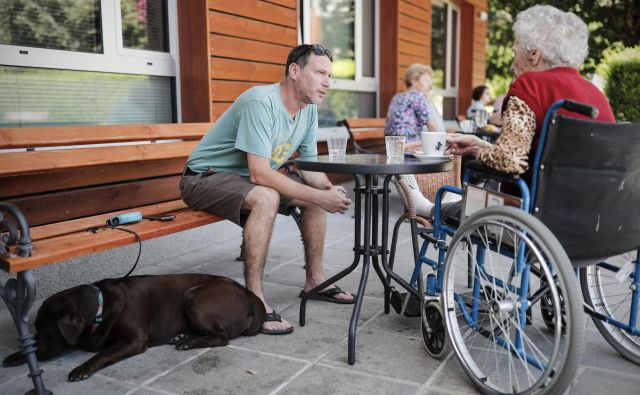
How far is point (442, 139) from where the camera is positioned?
2725 mm

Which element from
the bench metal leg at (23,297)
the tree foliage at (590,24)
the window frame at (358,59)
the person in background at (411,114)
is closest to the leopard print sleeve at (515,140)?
the bench metal leg at (23,297)

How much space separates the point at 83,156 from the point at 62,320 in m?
1.29

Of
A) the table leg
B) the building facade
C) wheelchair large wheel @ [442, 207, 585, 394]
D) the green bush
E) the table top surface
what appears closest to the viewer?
wheelchair large wheel @ [442, 207, 585, 394]

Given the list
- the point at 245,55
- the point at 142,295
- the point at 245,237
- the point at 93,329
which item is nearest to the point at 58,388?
the point at 93,329

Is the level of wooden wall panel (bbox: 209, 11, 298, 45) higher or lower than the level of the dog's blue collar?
higher

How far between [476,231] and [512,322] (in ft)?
1.32

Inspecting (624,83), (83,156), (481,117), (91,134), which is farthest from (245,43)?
(624,83)

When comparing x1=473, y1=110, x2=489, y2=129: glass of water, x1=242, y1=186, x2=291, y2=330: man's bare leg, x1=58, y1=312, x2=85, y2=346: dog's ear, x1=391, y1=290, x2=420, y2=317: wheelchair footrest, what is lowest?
x1=391, y1=290, x2=420, y2=317: wheelchair footrest

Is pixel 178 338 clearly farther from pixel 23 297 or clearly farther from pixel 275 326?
pixel 23 297

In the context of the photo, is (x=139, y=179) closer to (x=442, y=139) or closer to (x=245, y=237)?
(x=245, y=237)

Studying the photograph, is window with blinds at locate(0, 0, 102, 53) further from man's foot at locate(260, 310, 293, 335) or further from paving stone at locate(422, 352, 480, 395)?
paving stone at locate(422, 352, 480, 395)

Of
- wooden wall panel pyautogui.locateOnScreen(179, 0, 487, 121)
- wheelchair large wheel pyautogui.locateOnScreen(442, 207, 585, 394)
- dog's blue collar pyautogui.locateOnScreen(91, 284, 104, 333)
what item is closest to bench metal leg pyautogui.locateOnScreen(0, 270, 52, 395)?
dog's blue collar pyautogui.locateOnScreen(91, 284, 104, 333)

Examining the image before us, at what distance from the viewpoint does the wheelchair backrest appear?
1.95 metres

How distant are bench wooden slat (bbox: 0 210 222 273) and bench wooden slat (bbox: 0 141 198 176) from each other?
0.58 metres
